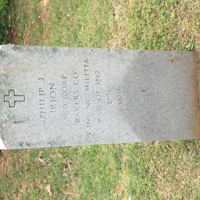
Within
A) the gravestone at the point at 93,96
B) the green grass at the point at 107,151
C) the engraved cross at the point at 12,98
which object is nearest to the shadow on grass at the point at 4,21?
the green grass at the point at 107,151

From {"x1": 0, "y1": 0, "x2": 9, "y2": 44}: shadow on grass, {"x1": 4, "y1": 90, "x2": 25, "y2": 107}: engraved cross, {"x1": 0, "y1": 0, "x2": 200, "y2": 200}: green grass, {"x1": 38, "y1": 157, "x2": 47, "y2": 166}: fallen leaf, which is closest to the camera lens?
{"x1": 4, "y1": 90, "x2": 25, "y2": 107}: engraved cross

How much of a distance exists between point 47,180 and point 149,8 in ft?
10.4

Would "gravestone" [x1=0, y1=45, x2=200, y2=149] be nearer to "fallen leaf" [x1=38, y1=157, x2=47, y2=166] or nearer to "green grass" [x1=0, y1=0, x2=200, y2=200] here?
"green grass" [x1=0, y1=0, x2=200, y2=200]

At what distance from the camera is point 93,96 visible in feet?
12.2

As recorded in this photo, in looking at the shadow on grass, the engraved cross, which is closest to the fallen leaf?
the shadow on grass

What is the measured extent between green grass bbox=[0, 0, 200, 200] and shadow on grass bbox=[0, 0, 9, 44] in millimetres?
149

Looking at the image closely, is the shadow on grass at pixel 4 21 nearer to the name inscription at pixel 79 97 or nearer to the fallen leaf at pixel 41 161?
the fallen leaf at pixel 41 161

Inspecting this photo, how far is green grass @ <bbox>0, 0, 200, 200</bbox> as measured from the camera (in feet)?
14.9

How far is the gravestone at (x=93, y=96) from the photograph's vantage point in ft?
11.2

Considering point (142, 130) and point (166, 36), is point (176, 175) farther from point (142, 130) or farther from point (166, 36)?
point (166, 36)

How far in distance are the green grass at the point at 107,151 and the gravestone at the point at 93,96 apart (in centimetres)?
47

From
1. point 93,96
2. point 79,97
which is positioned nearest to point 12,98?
point 79,97

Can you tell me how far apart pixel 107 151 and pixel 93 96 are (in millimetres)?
2008

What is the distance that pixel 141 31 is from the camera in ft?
17.1
